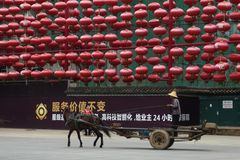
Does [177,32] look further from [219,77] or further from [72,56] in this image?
Result: [72,56]

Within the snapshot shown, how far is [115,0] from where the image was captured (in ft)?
121

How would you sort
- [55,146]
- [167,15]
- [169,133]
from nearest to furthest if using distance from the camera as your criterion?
[169,133] → [55,146] → [167,15]

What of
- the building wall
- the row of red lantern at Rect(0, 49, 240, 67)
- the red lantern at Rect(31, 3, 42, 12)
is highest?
the red lantern at Rect(31, 3, 42, 12)

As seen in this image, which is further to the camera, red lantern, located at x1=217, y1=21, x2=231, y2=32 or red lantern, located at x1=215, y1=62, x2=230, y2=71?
red lantern, located at x1=215, y1=62, x2=230, y2=71

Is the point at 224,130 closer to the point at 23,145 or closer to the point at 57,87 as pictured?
the point at 57,87

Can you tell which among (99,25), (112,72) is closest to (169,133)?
(112,72)

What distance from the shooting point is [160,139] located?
939 inches

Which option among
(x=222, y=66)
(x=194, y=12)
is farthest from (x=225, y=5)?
(x=222, y=66)

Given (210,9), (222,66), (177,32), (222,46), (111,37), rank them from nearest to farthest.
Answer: (222,46) → (222,66) → (210,9) → (177,32) → (111,37)

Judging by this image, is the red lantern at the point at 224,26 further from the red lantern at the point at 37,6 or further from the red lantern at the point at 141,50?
the red lantern at the point at 37,6

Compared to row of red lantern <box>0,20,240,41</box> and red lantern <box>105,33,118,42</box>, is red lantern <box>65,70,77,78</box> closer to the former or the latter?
row of red lantern <box>0,20,240,41</box>

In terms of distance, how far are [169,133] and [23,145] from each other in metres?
6.36

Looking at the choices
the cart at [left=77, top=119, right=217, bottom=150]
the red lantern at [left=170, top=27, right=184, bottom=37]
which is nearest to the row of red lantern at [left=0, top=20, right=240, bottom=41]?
the red lantern at [left=170, top=27, right=184, bottom=37]

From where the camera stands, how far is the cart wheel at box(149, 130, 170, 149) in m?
23.6
